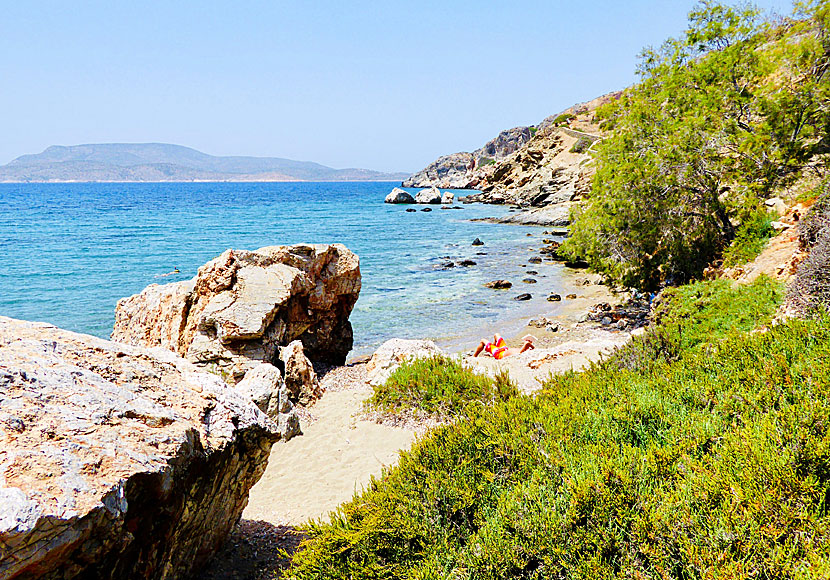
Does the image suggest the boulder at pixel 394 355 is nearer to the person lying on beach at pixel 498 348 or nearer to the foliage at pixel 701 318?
the person lying on beach at pixel 498 348

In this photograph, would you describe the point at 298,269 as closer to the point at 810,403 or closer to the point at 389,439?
the point at 389,439

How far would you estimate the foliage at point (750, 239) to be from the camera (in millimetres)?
14336

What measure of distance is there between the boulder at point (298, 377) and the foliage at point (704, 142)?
35.5 feet

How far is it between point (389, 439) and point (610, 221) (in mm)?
11601

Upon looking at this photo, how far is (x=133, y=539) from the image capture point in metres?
3.53

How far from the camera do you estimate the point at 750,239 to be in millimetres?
14945

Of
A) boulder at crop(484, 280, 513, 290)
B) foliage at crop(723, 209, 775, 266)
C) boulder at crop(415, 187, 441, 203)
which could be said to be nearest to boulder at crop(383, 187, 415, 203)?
boulder at crop(415, 187, 441, 203)

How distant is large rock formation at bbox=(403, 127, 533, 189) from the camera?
502ft

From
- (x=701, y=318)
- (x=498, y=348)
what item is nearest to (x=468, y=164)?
(x=498, y=348)

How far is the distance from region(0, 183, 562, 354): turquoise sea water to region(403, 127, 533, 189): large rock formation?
9158cm

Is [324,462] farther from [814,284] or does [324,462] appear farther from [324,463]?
[814,284]

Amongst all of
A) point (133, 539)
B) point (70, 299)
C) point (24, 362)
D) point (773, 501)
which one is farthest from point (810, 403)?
point (70, 299)

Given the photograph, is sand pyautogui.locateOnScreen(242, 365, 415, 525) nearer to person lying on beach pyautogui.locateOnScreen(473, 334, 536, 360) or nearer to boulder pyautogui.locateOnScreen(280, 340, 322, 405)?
boulder pyautogui.locateOnScreen(280, 340, 322, 405)

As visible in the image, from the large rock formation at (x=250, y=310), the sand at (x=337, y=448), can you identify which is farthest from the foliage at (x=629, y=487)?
the large rock formation at (x=250, y=310)
